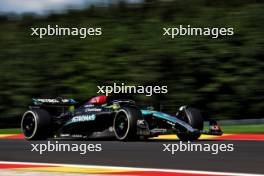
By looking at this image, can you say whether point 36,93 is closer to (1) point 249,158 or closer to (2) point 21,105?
(2) point 21,105

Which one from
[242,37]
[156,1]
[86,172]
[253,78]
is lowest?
[86,172]

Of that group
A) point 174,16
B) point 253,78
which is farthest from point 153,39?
point 253,78

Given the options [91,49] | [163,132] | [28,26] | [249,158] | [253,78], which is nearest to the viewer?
[249,158]

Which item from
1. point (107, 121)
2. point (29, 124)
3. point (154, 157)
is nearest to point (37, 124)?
point (29, 124)

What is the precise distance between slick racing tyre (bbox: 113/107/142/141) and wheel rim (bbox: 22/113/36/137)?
164 centimetres

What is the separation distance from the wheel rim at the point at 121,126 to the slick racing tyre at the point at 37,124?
1473mm

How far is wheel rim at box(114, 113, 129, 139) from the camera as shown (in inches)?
384

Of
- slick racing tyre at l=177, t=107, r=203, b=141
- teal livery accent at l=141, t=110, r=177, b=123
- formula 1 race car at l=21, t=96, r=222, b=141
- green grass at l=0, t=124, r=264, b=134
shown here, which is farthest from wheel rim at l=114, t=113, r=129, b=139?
green grass at l=0, t=124, r=264, b=134

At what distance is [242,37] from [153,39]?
2.13 m

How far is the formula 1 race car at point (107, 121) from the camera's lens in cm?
966

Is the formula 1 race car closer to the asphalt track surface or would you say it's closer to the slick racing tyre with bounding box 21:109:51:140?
the slick racing tyre with bounding box 21:109:51:140

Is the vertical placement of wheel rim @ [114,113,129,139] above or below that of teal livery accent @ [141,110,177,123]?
below

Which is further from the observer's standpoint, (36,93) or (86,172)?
(36,93)

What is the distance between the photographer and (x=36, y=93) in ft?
54.0
